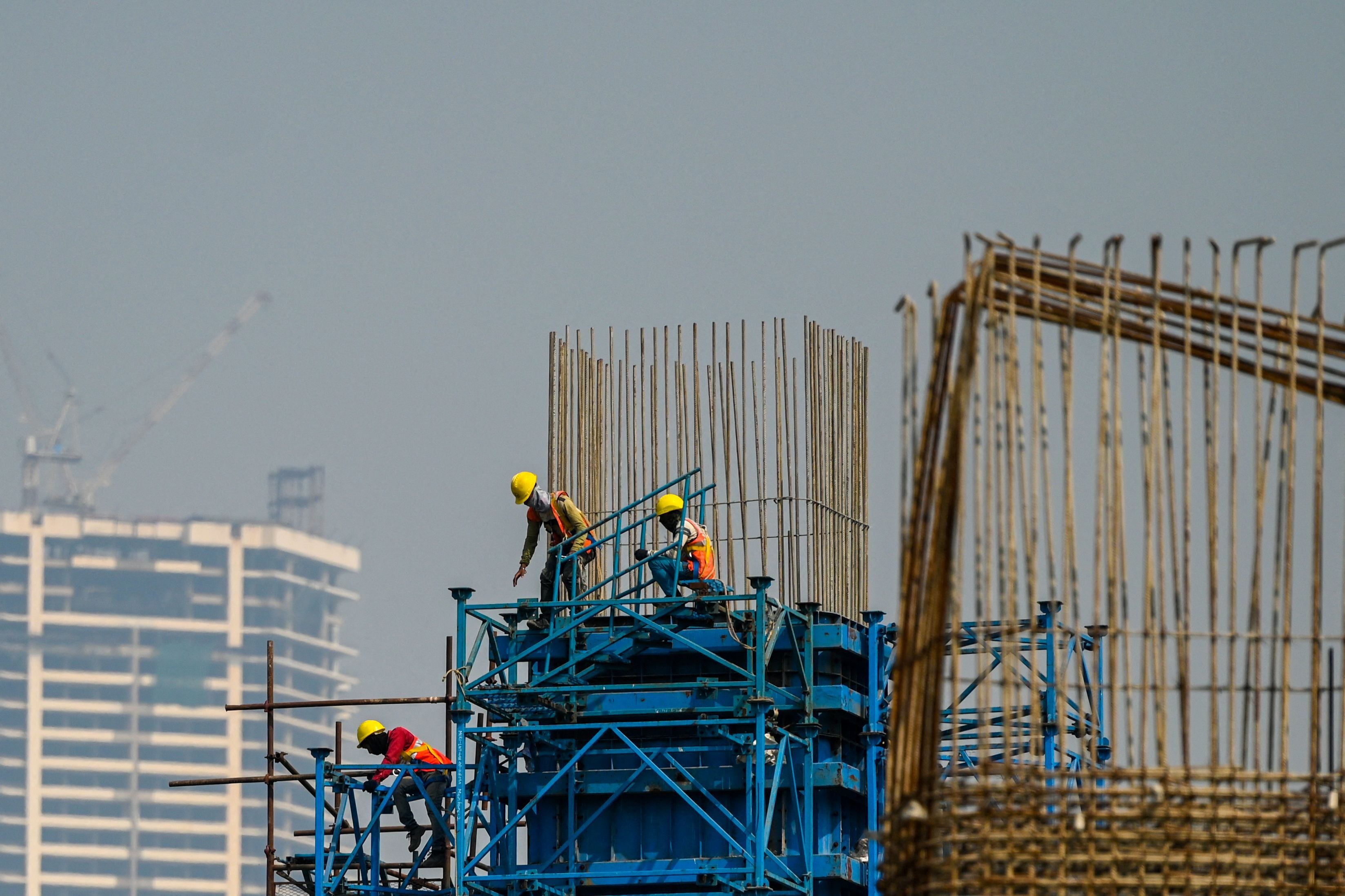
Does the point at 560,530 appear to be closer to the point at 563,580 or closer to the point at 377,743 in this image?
the point at 563,580

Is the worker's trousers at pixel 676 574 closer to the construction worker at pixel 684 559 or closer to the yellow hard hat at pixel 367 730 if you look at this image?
the construction worker at pixel 684 559

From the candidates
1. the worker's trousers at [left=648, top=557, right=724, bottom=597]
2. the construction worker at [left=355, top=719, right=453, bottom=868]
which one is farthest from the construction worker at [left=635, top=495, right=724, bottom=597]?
the construction worker at [left=355, top=719, right=453, bottom=868]

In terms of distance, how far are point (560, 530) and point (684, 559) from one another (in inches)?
79.9

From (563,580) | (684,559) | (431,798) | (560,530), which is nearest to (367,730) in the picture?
(431,798)

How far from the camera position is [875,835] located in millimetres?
29734

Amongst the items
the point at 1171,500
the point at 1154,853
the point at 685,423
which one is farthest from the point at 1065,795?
the point at 685,423

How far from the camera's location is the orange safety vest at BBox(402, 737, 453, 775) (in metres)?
45.9

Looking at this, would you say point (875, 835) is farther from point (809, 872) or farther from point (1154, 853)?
point (809, 872)

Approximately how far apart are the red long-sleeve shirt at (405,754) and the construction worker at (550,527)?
298cm

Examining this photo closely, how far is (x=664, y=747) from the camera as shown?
4506 centimetres

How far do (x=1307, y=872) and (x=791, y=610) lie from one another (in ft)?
54.3

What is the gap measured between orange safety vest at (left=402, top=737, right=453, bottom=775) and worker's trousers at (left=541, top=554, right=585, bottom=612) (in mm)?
3114

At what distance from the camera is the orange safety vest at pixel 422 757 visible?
4594cm

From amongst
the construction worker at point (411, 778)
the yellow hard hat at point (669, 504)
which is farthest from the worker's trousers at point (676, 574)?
the construction worker at point (411, 778)
